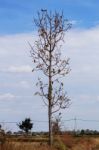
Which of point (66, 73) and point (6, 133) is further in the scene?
point (66, 73)

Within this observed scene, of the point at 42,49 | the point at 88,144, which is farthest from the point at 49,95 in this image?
the point at 88,144

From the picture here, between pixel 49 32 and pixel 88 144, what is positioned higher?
pixel 49 32

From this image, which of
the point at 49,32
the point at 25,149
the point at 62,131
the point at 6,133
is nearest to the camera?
the point at 6,133

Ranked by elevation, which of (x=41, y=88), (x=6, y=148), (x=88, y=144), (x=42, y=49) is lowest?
(x=6, y=148)

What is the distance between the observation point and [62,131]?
3741 centimetres

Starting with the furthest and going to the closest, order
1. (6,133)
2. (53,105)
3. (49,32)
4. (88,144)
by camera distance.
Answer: (88,144) < (49,32) < (53,105) < (6,133)

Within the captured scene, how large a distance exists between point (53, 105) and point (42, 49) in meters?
3.36

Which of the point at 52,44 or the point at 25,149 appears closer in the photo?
the point at 25,149

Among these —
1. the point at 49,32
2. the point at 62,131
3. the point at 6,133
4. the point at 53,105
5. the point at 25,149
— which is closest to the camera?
the point at 6,133

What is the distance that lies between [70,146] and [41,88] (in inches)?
179

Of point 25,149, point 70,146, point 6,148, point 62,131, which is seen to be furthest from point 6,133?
point 62,131

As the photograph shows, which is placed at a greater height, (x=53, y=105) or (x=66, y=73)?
(x=66, y=73)

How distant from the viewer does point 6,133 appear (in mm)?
17469

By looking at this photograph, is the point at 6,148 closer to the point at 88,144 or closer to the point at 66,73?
the point at 66,73
